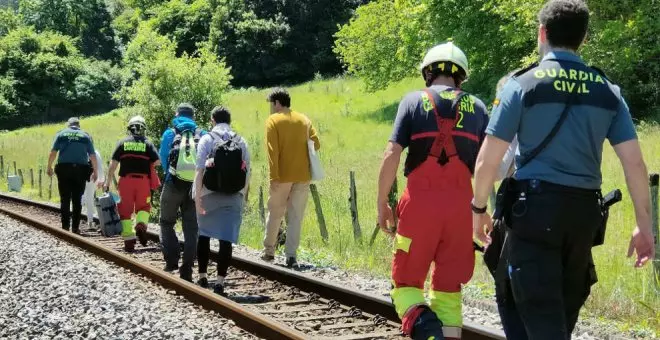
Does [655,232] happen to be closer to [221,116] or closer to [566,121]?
[566,121]

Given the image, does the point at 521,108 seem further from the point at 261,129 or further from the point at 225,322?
the point at 261,129

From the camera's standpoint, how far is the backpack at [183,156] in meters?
8.73

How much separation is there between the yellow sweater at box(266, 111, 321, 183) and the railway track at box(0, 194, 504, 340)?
1184 mm

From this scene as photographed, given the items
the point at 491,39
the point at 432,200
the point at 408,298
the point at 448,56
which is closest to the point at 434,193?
the point at 432,200

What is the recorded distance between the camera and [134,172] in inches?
445

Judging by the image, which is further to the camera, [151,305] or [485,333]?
[151,305]

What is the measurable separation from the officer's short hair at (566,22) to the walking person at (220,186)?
4.60m

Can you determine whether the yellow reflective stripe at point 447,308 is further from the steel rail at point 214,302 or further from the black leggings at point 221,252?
the black leggings at point 221,252

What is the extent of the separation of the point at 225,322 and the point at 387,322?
4.73 ft

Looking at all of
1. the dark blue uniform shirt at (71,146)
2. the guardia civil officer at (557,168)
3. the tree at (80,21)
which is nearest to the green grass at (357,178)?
the guardia civil officer at (557,168)

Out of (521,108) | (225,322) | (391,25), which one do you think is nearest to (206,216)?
(225,322)

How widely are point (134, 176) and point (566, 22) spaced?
879cm

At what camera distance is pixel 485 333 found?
5.41 meters

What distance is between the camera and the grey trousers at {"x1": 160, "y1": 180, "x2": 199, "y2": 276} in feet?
29.1
